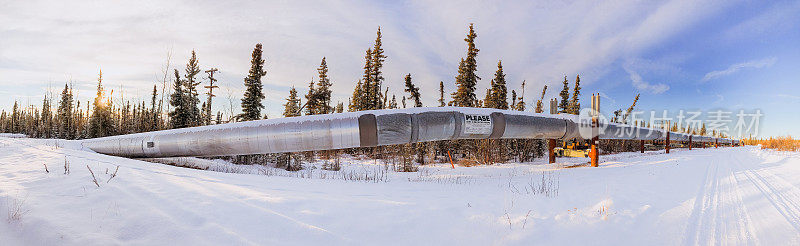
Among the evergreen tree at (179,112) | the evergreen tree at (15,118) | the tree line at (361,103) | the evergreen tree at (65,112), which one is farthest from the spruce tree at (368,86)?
the evergreen tree at (15,118)

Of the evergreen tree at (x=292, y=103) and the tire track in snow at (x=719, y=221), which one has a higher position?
the evergreen tree at (x=292, y=103)

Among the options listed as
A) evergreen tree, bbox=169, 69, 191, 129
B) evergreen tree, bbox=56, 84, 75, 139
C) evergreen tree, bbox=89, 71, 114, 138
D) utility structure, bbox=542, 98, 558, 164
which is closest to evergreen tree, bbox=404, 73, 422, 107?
utility structure, bbox=542, 98, 558, 164

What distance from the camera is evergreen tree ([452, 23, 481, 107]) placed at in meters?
28.4

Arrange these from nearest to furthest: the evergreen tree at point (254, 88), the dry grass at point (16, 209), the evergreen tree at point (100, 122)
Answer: the dry grass at point (16, 209), the evergreen tree at point (254, 88), the evergreen tree at point (100, 122)

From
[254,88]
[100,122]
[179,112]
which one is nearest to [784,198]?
[254,88]

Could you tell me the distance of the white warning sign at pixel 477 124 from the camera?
948 centimetres

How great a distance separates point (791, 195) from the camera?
19.7ft

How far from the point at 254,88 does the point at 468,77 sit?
794 inches

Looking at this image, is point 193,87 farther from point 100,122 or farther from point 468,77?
point 468,77

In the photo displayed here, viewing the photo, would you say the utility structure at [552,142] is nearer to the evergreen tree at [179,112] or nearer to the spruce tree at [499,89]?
the spruce tree at [499,89]

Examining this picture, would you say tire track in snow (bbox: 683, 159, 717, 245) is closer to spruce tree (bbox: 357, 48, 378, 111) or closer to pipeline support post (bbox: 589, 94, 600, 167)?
pipeline support post (bbox: 589, 94, 600, 167)

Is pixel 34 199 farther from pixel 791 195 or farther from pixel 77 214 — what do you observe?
pixel 791 195

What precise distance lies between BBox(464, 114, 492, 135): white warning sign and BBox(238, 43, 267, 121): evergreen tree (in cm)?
2000

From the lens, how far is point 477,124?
9.60 metres
